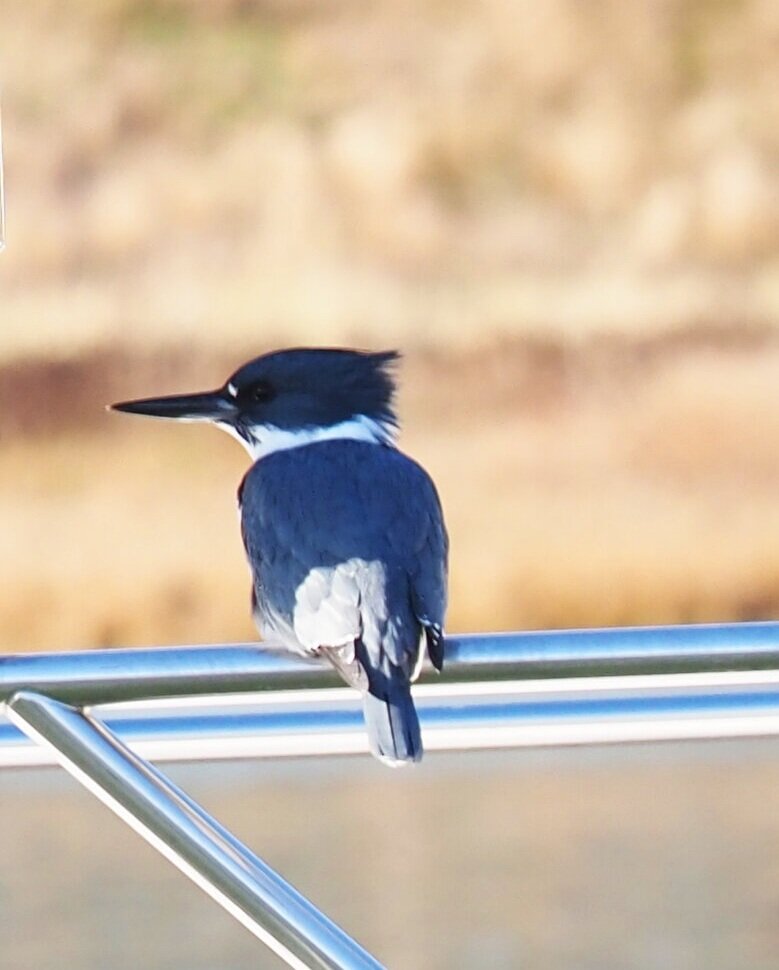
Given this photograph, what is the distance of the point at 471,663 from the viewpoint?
82 centimetres

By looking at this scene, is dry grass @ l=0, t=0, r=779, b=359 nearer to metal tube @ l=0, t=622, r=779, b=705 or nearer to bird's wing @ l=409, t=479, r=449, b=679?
bird's wing @ l=409, t=479, r=449, b=679

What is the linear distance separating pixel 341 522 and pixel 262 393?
310 mm

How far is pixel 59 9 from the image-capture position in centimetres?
546

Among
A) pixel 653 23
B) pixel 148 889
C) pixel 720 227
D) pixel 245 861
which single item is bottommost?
pixel 148 889

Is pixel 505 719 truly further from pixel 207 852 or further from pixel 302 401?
pixel 302 401

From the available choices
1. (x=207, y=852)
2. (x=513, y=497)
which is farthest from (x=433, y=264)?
(x=207, y=852)

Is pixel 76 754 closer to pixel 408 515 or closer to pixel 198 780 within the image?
pixel 408 515

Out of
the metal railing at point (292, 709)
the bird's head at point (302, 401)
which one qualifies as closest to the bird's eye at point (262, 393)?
the bird's head at point (302, 401)

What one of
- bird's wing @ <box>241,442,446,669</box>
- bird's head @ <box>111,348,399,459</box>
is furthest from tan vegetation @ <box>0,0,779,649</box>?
bird's wing @ <box>241,442,446,669</box>

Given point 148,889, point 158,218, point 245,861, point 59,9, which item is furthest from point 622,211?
point 245,861

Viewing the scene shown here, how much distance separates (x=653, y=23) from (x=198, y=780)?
93.3 inches

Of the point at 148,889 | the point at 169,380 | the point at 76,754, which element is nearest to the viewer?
the point at 76,754

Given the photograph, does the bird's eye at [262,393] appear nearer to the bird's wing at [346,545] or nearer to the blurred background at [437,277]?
the bird's wing at [346,545]

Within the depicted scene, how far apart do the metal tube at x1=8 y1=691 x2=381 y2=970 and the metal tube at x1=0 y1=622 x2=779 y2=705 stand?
1.0 inches
